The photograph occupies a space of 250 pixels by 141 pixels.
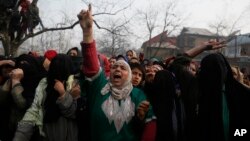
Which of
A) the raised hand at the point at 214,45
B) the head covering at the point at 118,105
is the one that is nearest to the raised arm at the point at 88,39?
the head covering at the point at 118,105

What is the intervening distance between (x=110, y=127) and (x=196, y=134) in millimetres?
985

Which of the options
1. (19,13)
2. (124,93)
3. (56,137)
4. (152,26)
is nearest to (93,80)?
(124,93)

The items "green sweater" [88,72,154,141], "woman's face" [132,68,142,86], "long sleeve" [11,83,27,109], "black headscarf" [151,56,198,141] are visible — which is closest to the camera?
"green sweater" [88,72,154,141]

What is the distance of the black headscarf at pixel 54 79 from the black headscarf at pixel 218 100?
1.38 metres

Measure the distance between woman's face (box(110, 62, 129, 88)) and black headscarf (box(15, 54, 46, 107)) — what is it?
1135 millimetres

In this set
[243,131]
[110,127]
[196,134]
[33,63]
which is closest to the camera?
[110,127]

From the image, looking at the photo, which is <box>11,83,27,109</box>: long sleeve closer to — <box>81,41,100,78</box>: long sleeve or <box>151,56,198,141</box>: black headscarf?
<box>81,41,100,78</box>: long sleeve

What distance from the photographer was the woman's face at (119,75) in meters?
3.02

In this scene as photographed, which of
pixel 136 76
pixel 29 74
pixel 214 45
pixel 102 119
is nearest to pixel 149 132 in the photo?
pixel 102 119

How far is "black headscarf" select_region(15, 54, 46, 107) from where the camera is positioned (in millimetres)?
3749

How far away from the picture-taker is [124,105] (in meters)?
2.92

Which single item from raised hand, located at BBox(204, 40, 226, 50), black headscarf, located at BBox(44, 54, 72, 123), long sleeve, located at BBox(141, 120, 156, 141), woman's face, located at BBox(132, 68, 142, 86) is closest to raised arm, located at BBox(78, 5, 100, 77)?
black headscarf, located at BBox(44, 54, 72, 123)

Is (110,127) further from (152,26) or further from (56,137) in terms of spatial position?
(152,26)

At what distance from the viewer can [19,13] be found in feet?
36.4
